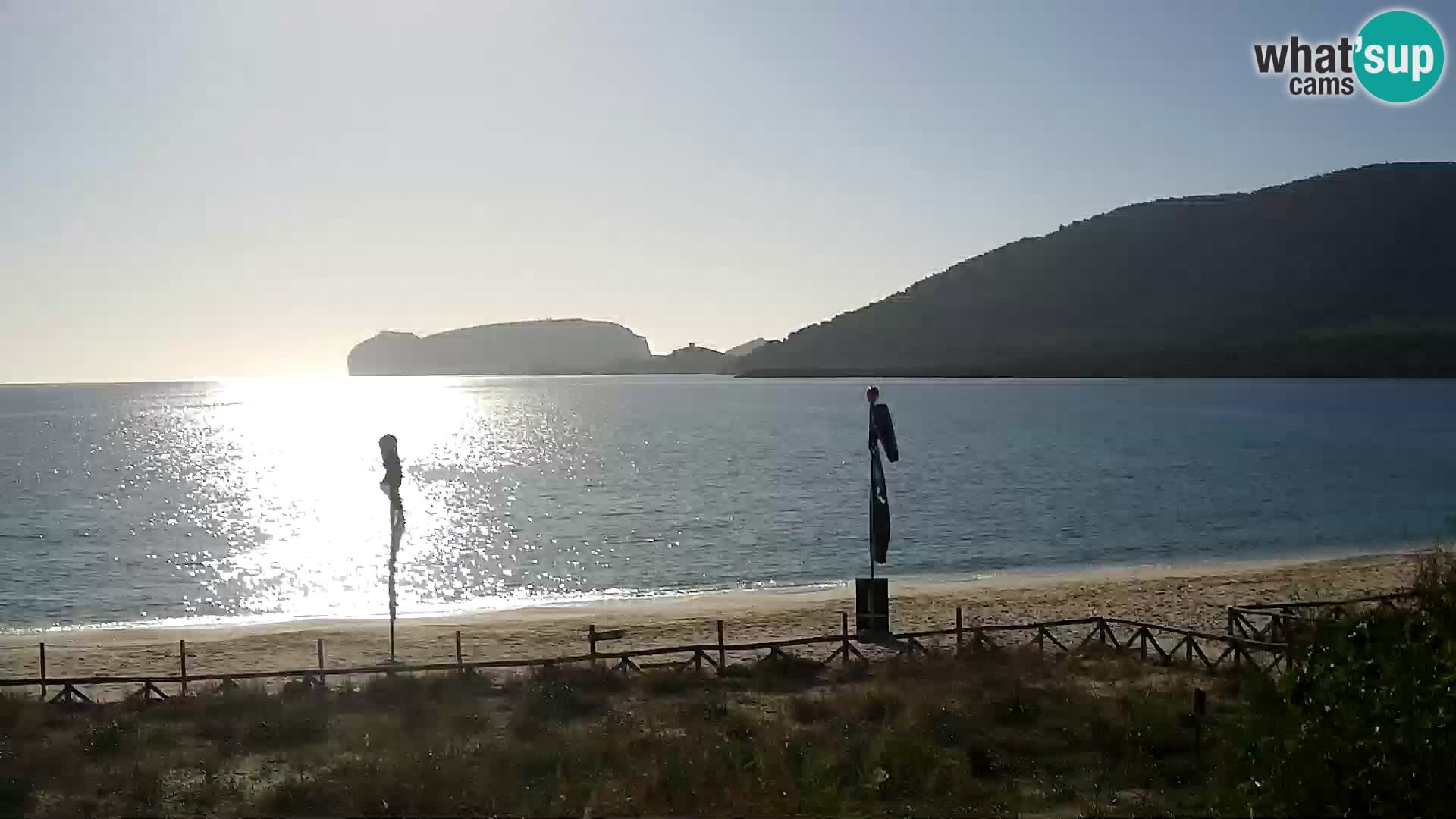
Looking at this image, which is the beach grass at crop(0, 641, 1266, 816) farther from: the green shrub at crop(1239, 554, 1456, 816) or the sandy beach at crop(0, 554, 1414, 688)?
the sandy beach at crop(0, 554, 1414, 688)

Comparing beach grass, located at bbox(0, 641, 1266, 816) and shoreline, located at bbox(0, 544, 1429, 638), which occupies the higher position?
beach grass, located at bbox(0, 641, 1266, 816)

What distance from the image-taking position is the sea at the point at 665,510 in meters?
40.3

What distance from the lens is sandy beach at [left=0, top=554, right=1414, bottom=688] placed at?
25.6 meters

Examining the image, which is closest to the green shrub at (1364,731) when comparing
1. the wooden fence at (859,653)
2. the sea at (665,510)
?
the wooden fence at (859,653)

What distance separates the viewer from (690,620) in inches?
1192

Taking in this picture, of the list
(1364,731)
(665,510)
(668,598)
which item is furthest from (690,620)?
(665,510)

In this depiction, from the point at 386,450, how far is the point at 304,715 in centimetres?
432

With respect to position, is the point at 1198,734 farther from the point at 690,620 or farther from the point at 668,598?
the point at 668,598

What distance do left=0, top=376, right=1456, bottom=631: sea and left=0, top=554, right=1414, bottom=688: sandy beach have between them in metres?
3.18

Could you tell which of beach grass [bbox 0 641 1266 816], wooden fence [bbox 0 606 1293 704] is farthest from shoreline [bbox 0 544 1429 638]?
beach grass [bbox 0 641 1266 816]

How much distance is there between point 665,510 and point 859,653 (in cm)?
3977

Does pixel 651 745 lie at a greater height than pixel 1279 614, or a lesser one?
greater

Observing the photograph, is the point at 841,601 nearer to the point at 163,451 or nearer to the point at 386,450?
the point at 386,450

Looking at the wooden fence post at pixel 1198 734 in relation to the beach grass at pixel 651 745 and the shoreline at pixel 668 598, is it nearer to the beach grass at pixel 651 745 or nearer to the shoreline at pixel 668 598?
the beach grass at pixel 651 745
